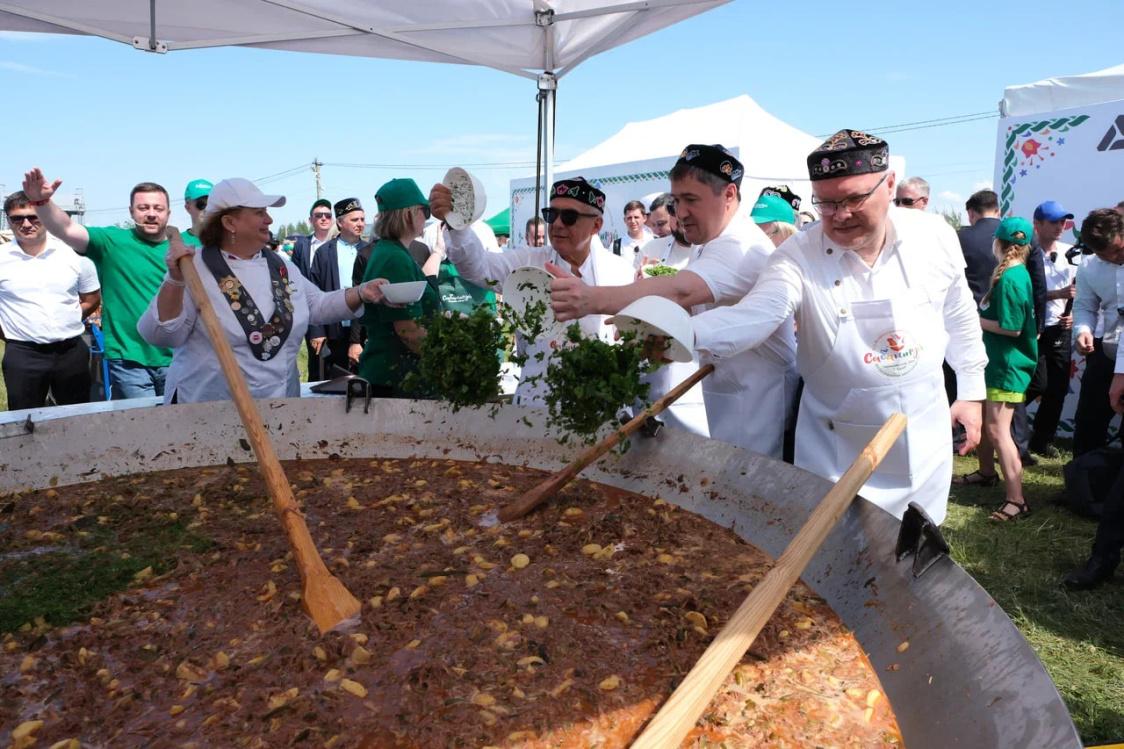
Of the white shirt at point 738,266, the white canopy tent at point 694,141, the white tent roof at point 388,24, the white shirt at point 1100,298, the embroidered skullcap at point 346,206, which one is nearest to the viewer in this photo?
the white shirt at point 738,266

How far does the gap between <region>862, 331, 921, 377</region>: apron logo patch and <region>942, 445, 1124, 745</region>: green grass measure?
1.49m

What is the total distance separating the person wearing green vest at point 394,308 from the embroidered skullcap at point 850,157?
1852mm

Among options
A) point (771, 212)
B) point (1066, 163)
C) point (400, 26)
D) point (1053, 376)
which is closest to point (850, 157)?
point (771, 212)

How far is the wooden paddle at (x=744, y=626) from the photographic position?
52.4 inches

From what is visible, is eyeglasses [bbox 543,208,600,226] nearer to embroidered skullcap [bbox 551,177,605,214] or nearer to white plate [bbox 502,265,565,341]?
embroidered skullcap [bbox 551,177,605,214]

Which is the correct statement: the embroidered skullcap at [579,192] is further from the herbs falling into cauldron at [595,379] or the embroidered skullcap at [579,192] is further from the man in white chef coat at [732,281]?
the herbs falling into cauldron at [595,379]

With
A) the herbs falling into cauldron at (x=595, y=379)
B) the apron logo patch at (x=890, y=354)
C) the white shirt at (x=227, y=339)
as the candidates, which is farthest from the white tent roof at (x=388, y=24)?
the herbs falling into cauldron at (x=595, y=379)

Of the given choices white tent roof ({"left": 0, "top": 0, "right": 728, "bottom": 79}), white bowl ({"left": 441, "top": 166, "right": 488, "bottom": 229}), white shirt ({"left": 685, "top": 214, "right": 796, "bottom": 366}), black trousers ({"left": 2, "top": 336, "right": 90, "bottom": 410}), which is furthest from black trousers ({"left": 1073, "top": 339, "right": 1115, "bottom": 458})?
black trousers ({"left": 2, "top": 336, "right": 90, "bottom": 410})

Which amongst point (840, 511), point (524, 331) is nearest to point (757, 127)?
point (524, 331)

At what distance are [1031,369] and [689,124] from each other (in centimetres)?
809

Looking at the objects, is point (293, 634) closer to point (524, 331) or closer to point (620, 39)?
point (524, 331)

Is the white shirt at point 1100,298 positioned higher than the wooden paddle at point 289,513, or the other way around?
the white shirt at point 1100,298

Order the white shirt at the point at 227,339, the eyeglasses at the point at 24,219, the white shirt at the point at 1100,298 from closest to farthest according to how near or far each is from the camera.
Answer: the white shirt at the point at 227,339, the eyeglasses at the point at 24,219, the white shirt at the point at 1100,298

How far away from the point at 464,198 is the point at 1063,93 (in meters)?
6.98
